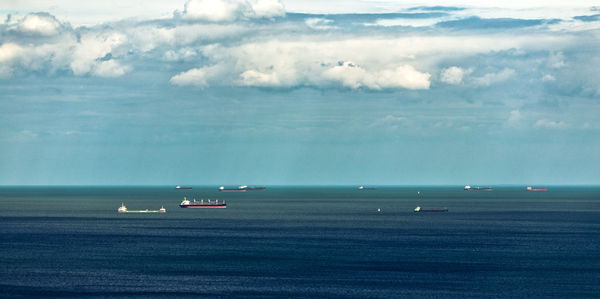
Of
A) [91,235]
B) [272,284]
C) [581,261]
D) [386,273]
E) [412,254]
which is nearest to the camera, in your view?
[272,284]

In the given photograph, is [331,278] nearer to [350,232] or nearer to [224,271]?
[224,271]

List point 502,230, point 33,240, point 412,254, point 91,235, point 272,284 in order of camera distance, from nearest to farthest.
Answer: point 272,284 < point 412,254 < point 33,240 < point 91,235 < point 502,230

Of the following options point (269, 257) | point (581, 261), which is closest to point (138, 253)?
point (269, 257)

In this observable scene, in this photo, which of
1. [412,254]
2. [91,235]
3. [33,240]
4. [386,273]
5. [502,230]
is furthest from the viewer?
[502,230]

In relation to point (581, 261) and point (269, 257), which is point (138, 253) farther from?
point (581, 261)

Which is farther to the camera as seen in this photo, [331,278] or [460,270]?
[460,270]

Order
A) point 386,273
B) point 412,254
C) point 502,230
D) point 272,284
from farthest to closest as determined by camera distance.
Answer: point 502,230, point 412,254, point 386,273, point 272,284

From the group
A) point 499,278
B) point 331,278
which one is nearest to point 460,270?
point 499,278

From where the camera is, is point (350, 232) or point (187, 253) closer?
point (187, 253)
